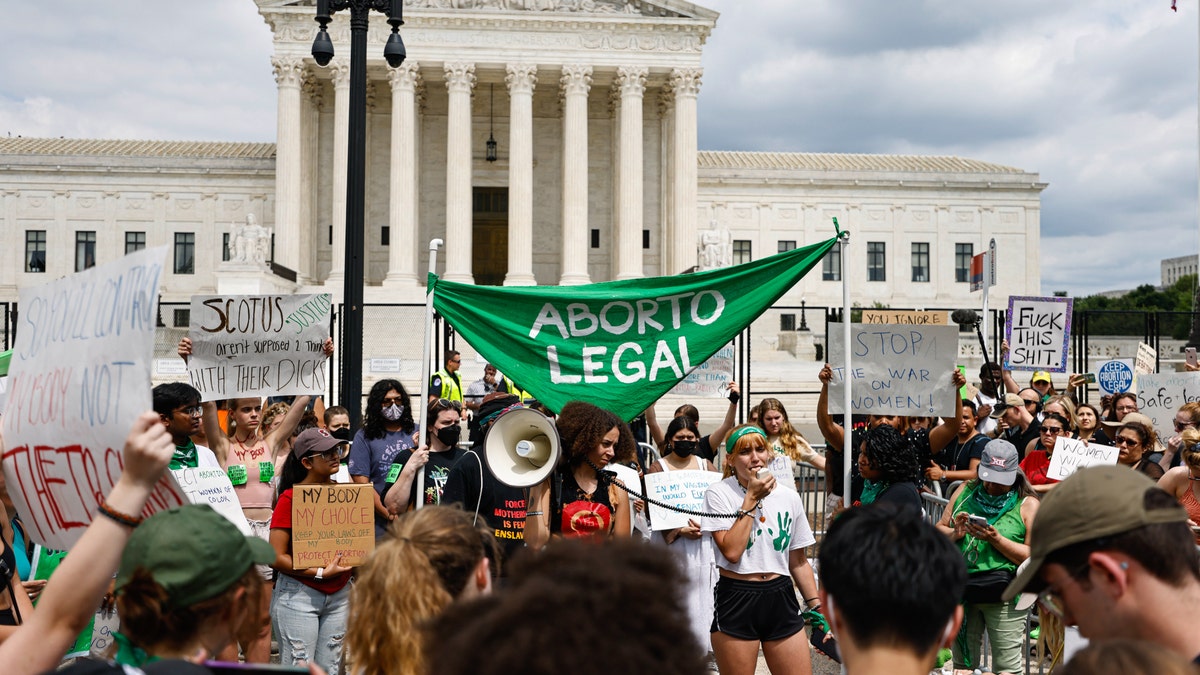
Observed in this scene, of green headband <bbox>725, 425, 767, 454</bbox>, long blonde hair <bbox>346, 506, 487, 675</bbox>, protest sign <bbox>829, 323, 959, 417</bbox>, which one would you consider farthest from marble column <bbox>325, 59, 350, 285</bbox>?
long blonde hair <bbox>346, 506, 487, 675</bbox>

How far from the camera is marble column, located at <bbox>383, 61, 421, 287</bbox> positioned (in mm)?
42531

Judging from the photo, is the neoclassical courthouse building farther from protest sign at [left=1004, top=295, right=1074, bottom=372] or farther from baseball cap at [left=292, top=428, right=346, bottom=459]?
baseball cap at [left=292, top=428, right=346, bottom=459]

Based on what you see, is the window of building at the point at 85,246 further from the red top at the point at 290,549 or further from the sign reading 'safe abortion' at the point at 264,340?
the red top at the point at 290,549

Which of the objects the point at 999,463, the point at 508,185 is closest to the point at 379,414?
the point at 999,463

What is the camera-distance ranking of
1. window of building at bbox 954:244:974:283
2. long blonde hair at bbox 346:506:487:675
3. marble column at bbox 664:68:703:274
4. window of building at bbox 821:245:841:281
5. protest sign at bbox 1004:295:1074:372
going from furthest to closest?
window of building at bbox 954:244:974:283
window of building at bbox 821:245:841:281
marble column at bbox 664:68:703:274
protest sign at bbox 1004:295:1074:372
long blonde hair at bbox 346:506:487:675

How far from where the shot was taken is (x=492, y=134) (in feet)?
159

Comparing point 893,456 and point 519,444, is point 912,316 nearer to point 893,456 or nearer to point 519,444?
point 893,456

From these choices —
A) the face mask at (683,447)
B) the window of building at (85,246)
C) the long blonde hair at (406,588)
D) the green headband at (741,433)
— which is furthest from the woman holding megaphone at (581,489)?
the window of building at (85,246)

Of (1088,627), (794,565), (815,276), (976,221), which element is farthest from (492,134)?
(1088,627)

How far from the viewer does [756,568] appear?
18.0ft

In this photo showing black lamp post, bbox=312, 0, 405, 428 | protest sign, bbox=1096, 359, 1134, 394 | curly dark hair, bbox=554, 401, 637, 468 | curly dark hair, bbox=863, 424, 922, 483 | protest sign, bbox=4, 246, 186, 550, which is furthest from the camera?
protest sign, bbox=1096, 359, 1134, 394

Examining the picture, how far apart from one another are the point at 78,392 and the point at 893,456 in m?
4.24

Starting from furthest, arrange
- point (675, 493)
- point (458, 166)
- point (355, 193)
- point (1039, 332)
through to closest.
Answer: point (458, 166), point (1039, 332), point (355, 193), point (675, 493)

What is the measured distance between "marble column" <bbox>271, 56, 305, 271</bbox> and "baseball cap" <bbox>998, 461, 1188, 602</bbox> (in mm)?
42520
